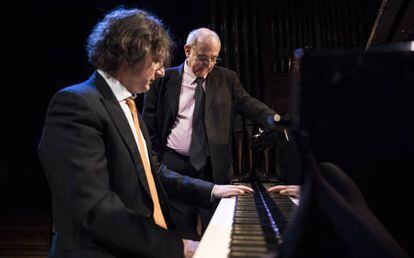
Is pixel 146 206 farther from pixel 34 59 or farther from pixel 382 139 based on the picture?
pixel 34 59

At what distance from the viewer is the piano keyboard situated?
2.77 feet

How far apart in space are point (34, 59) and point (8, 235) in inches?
108

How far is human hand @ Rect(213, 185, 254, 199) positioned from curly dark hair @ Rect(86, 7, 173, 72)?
0.61m

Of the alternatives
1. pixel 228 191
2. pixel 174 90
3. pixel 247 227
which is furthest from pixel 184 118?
pixel 247 227

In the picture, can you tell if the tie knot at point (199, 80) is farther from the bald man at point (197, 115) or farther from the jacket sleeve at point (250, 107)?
the jacket sleeve at point (250, 107)

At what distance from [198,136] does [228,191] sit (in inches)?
35.5

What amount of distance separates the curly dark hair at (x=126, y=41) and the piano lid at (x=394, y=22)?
96 cm

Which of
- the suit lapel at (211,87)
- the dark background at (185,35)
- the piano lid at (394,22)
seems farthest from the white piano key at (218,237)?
the dark background at (185,35)

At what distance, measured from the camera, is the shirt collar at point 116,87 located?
4.94 ft

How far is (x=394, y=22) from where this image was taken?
2.04 metres

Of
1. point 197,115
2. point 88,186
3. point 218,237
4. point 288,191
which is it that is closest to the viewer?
point 218,237

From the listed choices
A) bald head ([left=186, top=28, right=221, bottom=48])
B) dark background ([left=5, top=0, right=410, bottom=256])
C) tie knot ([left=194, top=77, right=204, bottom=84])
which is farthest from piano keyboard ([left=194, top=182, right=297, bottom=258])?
dark background ([left=5, top=0, right=410, bottom=256])

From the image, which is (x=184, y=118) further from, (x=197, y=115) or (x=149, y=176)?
(x=149, y=176)

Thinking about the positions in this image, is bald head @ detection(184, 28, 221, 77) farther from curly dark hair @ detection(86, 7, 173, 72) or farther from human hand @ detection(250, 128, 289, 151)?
curly dark hair @ detection(86, 7, 173, 72)
